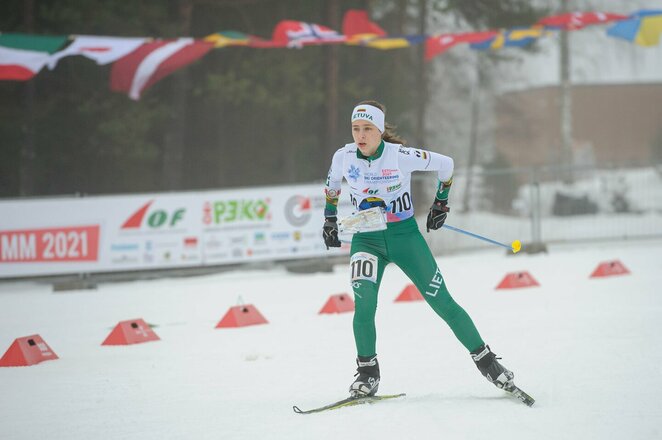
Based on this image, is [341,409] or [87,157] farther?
[87,157]

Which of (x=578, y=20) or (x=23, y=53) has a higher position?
(x=578, y=20)

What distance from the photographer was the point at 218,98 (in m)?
22.7

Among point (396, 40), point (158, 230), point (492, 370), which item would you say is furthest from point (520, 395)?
point (396, 40)

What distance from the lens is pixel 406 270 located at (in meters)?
6.01

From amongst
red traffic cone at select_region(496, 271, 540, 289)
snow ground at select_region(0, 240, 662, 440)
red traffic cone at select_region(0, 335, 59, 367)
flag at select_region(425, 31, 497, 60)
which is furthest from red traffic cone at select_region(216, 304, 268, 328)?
flag at select_region(425, 31, 497, 60)

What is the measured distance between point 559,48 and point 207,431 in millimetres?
37684

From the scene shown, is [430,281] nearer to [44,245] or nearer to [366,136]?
[366,136]

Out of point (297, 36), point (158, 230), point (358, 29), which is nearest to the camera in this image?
point (158, 230)

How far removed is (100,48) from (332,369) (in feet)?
32.2

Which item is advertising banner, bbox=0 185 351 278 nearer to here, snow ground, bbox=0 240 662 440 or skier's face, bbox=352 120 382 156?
snow ground, bbox=0 240 662 440

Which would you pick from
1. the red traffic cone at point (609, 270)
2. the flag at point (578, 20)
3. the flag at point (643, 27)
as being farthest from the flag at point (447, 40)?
the red traffic cone at point (609, 270)

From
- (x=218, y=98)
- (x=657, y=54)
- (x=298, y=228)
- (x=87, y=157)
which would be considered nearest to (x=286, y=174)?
(x=218, y=98)

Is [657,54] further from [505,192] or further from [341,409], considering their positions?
[341,409]

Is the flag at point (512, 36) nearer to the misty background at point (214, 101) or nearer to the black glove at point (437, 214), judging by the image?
the misty background at point (214, 101)
